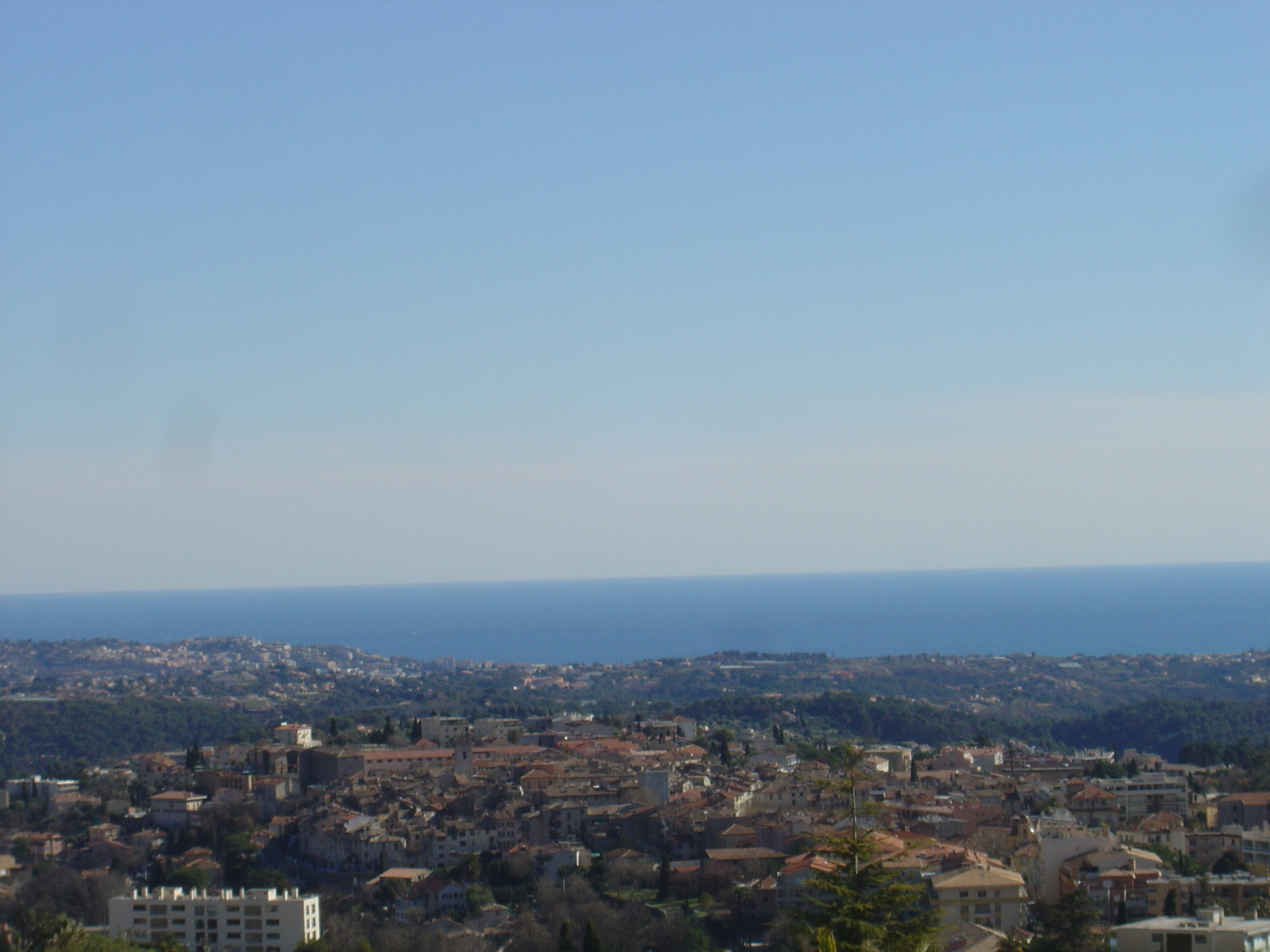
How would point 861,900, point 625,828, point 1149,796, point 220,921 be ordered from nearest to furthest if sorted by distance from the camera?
point 861,900
point 220,921
point 625,828
point 1149,796

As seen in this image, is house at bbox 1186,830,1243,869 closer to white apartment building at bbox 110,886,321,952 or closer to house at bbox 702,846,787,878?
house at bbox 702,846,787,878

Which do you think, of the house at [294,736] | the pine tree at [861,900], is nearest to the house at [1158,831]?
the pine tree at [861,900]

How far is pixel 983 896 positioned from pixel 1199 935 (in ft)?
20.3

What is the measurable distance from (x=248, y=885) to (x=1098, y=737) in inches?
1755

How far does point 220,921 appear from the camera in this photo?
26609mm

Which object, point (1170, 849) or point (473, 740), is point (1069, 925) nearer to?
point (1170, 849)

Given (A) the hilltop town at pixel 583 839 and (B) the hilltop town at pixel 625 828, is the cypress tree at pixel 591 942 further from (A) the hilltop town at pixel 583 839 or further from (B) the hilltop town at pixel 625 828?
(A) the hilltop town at pixel 583 839

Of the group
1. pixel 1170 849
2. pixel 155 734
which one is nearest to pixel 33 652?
pixel 155 734

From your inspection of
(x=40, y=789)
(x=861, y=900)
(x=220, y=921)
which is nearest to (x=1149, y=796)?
(x=220, y=921)

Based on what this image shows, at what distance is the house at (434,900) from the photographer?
29828 mm

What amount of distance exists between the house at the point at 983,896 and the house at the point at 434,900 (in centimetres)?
1003

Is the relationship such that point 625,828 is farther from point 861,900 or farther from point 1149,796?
point 861,900

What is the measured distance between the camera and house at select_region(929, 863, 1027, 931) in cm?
2423

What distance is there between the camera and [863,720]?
222 feet
